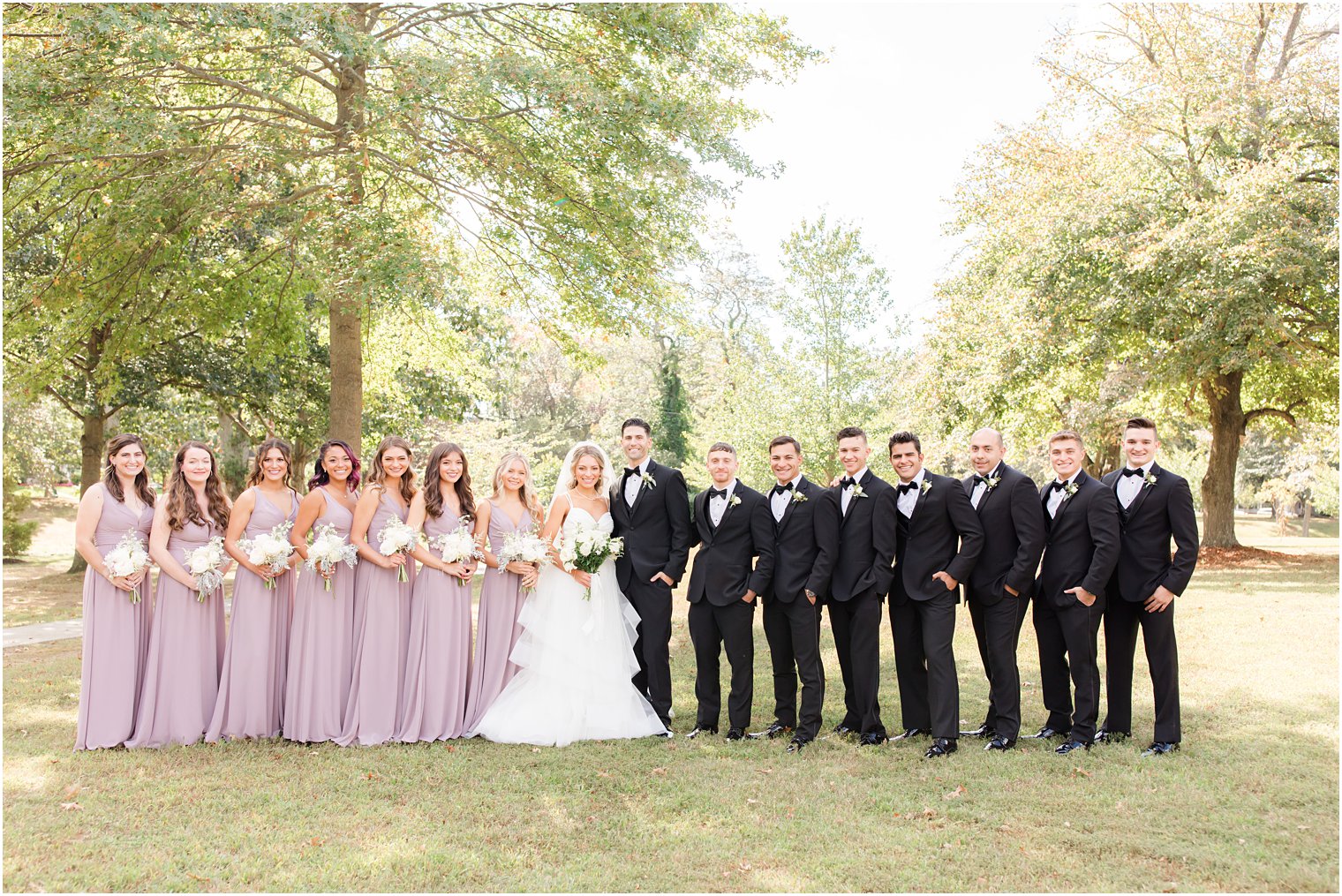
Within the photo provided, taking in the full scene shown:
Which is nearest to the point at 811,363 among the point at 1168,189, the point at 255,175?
the point at 1168,189

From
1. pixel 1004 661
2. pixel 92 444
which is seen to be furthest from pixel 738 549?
pixel 92 444

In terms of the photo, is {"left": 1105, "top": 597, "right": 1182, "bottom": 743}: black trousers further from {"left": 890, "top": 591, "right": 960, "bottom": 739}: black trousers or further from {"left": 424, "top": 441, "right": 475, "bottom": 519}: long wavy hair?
{"left": 424, "top": 441, "right": 475, "bottom": 519}: long wavy hair

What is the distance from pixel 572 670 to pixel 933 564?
9.67ft

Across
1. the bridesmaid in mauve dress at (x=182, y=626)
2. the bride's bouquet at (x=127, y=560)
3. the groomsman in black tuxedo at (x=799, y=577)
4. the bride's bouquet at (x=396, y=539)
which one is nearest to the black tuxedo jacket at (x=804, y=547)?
the groomsman in black tuxedo at (x=799, y=577)

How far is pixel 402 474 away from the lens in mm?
7656

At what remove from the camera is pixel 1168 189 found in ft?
63.9

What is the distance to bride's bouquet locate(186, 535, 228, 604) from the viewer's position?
704cm

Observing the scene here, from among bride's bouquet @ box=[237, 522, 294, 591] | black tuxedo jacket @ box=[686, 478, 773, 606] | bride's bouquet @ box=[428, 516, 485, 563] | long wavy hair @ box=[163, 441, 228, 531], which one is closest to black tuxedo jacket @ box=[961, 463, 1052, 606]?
black tuxedo jacket @ box=[686, 478, 773, 606]

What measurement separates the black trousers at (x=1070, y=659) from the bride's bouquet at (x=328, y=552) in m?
5.42

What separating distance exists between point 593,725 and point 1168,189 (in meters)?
18.2

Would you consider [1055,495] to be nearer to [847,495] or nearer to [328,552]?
[847,495]

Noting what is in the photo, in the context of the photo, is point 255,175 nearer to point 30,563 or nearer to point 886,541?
point 886,541

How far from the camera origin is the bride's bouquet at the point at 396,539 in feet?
23.7

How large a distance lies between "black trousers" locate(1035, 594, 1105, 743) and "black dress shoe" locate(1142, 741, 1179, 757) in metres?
0.39
